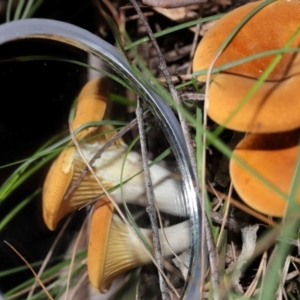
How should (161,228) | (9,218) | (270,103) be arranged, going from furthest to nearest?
1. (9,218)
2. (161,228)
3. (270,103)

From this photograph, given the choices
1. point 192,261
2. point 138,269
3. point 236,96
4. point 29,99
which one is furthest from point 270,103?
point 29,99

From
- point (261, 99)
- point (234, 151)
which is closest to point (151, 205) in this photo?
point (234, 151)

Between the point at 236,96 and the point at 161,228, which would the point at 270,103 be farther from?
the point at 161,228

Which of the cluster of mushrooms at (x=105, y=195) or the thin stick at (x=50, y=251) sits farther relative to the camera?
the thin stick at (x=50, y=251)

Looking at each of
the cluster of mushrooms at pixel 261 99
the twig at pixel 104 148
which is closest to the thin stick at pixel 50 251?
the twig at pixel 104 148

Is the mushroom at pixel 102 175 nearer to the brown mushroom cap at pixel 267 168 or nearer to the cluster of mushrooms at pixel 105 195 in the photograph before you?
the cluster of mushrooms at pixel 105 195
